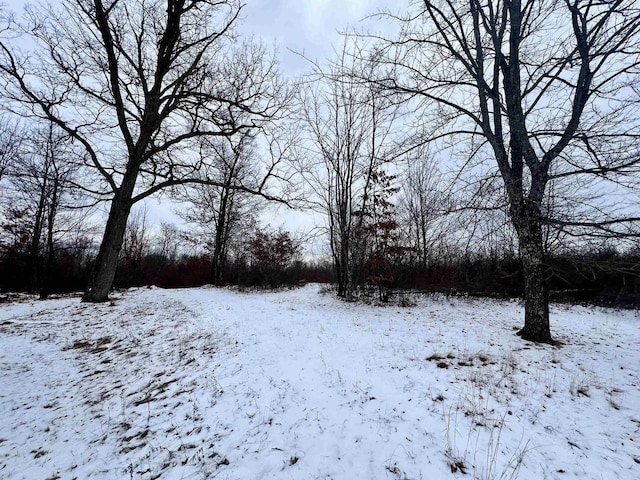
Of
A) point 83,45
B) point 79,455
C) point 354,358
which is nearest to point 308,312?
point 354,358

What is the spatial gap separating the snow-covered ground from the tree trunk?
2929mm

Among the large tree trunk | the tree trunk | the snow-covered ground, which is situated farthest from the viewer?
the tree trunk

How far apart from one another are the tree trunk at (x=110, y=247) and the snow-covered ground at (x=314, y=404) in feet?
9.61

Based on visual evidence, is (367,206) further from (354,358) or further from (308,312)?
(354,358)

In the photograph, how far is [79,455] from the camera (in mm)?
2828

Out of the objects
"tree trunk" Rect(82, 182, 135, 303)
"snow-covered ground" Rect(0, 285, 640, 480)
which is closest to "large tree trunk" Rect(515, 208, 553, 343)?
"snow-covered ground" Rect(0, 285, 640, 480)

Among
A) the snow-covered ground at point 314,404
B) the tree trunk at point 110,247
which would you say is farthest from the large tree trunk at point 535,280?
the tree trunk at point 110,247

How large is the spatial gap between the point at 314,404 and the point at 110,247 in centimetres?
1003

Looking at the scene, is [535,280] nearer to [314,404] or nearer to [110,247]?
[314,404]

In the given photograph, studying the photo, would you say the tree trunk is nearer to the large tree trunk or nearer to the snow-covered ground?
the snow-covered ground

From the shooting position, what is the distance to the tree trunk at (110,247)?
31.1 ft

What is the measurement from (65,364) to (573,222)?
9.99 metres

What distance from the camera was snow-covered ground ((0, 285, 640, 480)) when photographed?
8.10ft

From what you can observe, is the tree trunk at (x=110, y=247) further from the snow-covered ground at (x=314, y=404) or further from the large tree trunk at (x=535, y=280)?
the large tree trunk at (x=535, y=280)
